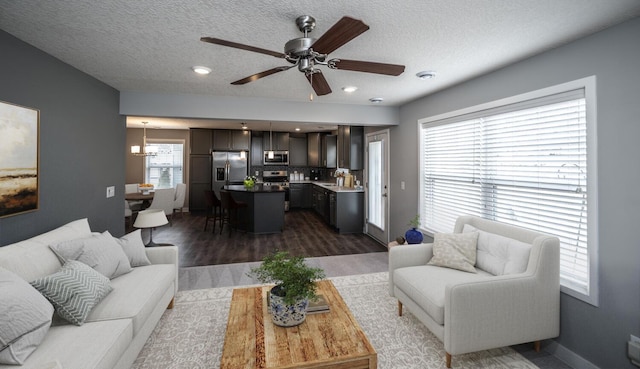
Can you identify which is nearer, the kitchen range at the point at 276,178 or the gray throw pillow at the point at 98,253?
the gray throw pillow at the point at 98,253

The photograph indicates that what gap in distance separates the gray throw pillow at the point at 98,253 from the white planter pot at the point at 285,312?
1.44 meters

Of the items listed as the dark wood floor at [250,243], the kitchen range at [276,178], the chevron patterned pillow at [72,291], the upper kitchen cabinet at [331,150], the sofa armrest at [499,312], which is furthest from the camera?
the kitchen range at [276,178]

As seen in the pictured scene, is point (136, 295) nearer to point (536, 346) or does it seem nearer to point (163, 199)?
point (536, 346)

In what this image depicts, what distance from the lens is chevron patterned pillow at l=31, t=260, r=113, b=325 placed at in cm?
173

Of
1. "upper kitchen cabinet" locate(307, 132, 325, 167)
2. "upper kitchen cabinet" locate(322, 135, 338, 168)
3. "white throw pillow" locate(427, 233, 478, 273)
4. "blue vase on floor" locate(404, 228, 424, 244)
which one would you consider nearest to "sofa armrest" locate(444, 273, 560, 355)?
"white throw pillow" locate(427, 233, 478, 273)

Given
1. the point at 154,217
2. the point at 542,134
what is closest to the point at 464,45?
the point at 542,134

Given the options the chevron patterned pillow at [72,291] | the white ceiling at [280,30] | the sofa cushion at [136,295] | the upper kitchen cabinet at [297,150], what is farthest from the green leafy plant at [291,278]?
the upper kitchen cabinet at [297,150]

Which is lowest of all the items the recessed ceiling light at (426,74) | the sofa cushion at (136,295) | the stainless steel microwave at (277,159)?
the sofa cushion at (136,295)

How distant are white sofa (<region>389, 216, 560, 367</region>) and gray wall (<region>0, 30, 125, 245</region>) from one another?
10.8 feet

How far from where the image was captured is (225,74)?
3061mm

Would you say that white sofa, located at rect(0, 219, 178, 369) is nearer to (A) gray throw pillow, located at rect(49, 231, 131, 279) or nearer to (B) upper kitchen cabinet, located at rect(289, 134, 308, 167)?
(A) gray throw pillow, located at rect(49, 231, 131, 279)

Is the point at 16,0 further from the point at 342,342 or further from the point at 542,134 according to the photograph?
the point at 542,134

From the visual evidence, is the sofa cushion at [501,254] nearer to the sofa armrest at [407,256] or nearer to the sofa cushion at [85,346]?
the sofa armrest at [407,256]

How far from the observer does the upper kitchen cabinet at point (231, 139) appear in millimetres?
8258
